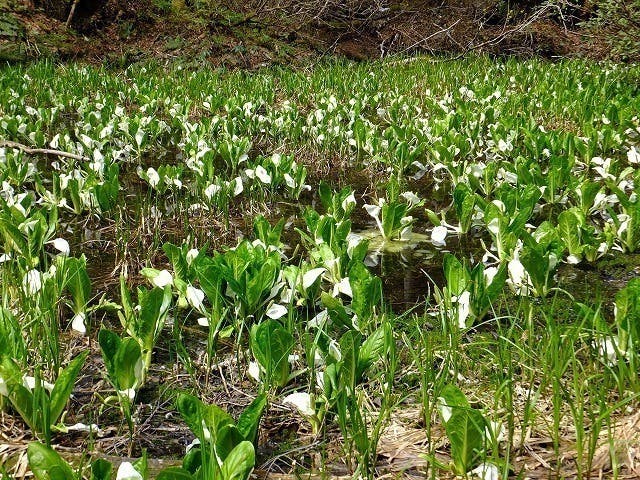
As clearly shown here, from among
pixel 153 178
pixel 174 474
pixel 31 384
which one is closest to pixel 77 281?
pixel 31 384

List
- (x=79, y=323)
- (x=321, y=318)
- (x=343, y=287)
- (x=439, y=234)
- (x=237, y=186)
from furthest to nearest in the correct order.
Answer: (x=237, y=186) < (x=439, y=234) < (x=343, y=287) < (x=79, y=323) < (x=321, y=318)

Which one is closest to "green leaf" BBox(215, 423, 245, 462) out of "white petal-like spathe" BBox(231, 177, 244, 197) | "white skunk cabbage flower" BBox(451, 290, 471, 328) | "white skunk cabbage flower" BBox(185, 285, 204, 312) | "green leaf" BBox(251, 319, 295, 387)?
"green leaf" BBox(251, 319, 295, 387)

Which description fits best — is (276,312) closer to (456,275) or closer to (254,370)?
(254,370)

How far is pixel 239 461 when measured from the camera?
122 centimetres

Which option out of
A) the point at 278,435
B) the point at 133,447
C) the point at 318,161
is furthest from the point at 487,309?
the point at 318,161

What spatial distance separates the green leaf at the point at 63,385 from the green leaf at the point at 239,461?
0.52 meters

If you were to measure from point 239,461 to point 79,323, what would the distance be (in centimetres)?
113

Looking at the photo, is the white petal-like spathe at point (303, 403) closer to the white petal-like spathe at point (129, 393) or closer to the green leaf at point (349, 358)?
the green leaf at point (349, 358)

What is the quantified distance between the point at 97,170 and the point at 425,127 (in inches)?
111

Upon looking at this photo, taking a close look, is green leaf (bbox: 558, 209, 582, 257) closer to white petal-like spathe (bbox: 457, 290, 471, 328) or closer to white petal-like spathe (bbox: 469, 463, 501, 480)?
white petal-like spathe (bbox: 457, 290, 471, 328)

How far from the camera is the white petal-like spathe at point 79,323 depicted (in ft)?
6.97

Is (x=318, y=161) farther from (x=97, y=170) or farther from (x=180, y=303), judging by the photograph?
(x=180, y=303)

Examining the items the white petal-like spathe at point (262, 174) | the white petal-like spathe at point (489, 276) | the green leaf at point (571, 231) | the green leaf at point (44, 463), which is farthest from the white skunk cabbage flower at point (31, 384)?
the white petal-like spathe at point (262, 174)

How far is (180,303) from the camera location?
2289 millimetres
